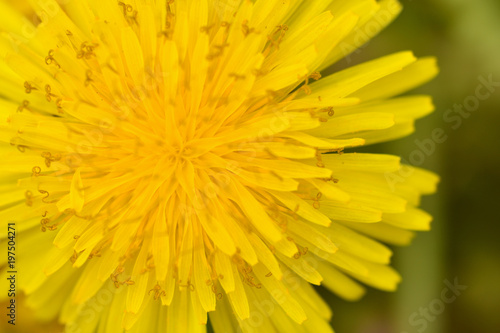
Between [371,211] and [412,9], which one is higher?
[412,9]

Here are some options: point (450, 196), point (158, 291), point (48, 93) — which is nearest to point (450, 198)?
point (450, 196)

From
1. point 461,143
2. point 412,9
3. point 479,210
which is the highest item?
point 412,9

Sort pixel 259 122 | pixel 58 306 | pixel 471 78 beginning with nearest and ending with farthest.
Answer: pixel 259 122 → pixel 58 306 → pixel 471 78

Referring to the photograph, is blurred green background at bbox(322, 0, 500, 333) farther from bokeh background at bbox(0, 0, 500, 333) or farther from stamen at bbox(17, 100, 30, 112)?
stamen at bbox(17, 100, 30, 112)

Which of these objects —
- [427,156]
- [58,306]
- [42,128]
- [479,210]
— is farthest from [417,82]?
[58,306]

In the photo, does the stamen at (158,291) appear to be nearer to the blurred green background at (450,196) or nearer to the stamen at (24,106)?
the stamen at (24,106)

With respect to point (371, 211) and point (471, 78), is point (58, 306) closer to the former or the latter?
point (371, 211)

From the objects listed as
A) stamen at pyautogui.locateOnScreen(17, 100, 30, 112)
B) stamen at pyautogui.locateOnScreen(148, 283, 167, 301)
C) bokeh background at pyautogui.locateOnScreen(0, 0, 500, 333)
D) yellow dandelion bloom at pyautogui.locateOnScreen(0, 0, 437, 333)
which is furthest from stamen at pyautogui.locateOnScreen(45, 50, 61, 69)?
bokeh background at pyautogui.locateOnScreen(0, 0, 500, 333)
